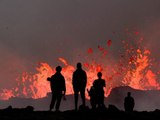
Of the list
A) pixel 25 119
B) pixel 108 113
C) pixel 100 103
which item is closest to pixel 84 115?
pixel 108 113

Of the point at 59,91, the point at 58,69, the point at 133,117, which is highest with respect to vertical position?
the point at 58,69

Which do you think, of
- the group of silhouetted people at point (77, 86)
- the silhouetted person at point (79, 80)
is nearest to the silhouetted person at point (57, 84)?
the group of silhouetted people at point (77, 86)

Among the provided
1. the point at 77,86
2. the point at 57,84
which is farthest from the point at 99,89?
the point at 57,84

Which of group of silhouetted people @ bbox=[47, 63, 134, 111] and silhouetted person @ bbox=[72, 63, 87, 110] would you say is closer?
group of silhouetted people @ bbox=[47, 63, 134, 111]

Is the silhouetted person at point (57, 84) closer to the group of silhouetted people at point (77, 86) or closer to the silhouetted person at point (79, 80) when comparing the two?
the group of silhouetted people at point (77, 86)

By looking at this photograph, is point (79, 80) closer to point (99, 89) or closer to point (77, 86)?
point (77, 86)

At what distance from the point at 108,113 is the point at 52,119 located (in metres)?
3.72

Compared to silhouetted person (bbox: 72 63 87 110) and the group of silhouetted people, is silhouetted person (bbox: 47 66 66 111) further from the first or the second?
silhouetted person (bbox: 72 63 87 110)

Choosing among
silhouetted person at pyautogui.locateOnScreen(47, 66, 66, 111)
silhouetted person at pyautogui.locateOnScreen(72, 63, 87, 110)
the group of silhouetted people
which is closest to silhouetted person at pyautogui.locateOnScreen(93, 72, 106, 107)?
the group of silhouetted people

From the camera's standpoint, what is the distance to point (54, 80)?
54.1ft

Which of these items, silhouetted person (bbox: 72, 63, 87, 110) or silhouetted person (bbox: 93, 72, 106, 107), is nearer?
silhouetted person (bbox: 72, 63, 87, 110)

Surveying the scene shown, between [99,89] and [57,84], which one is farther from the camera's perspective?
[99,89]

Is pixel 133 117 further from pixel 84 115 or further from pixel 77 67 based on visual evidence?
pixel 77 67

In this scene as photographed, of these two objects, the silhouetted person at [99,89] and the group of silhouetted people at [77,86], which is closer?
the group of silhouetted people at [77,86]
